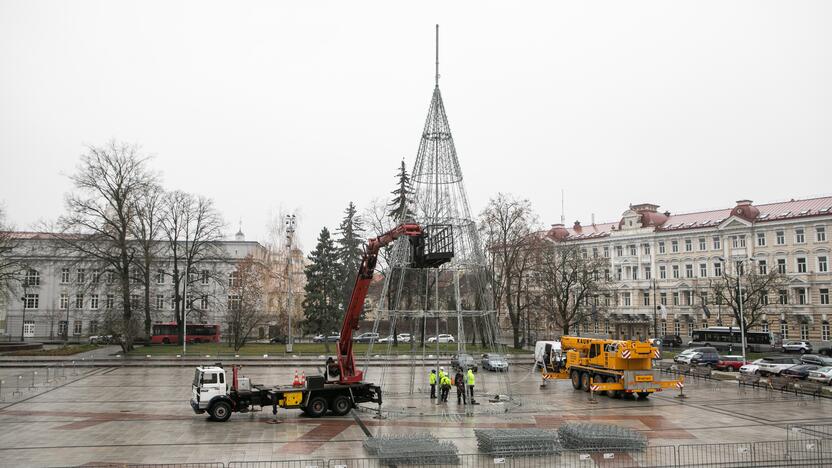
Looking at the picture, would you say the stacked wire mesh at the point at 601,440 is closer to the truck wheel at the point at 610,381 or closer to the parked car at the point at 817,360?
the truck wheel at the point at 610,381

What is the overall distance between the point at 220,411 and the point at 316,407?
3.20m

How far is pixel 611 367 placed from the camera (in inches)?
1111

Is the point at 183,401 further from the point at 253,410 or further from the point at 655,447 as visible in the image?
the point at 655,447

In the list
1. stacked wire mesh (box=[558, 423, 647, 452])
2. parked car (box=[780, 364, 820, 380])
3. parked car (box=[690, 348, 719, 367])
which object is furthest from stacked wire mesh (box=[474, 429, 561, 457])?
parked car (box=[690, 348, 719, 367])

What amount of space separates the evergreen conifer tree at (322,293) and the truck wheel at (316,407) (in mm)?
31966

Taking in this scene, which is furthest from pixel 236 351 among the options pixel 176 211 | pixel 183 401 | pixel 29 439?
pixel 29 439

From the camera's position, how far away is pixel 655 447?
17.1 m

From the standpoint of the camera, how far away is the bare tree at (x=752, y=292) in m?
54.4

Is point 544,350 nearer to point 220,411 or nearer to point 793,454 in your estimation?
point 793,454

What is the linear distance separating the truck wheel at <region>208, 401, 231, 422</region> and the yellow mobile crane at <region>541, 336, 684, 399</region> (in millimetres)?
15005

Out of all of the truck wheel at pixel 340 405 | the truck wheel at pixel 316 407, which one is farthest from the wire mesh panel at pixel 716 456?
the truck wheel at pixel 316 407

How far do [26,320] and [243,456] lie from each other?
66419 millimetres

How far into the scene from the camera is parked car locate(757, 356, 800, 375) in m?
37.3

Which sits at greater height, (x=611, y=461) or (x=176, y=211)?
(x=176, y=211)
